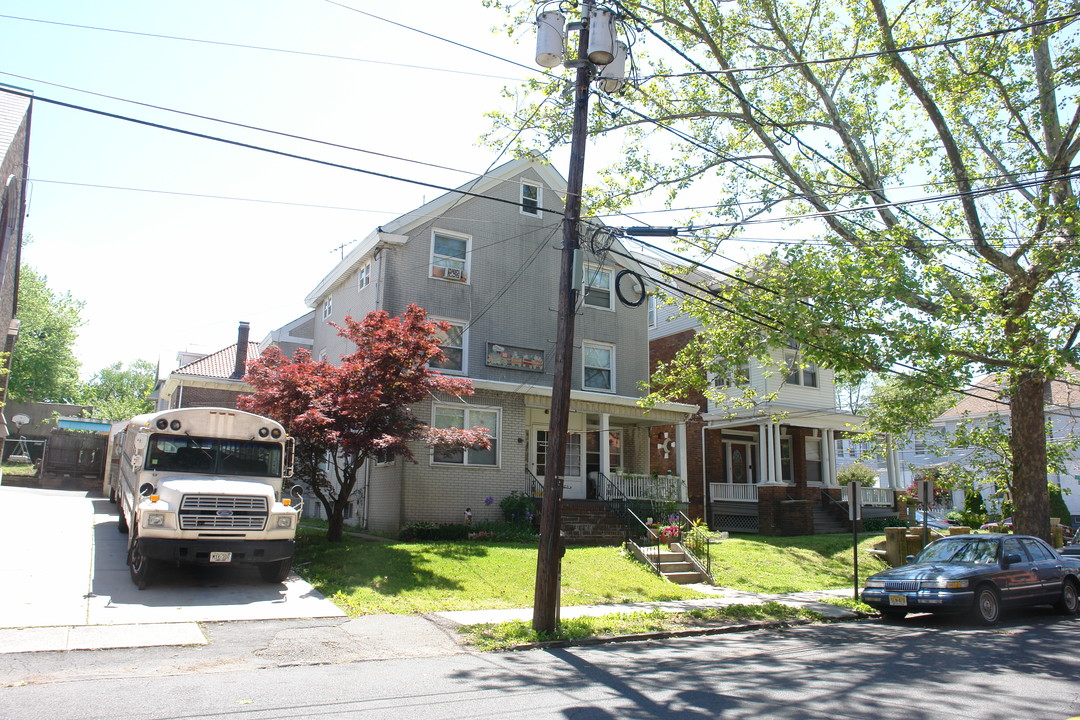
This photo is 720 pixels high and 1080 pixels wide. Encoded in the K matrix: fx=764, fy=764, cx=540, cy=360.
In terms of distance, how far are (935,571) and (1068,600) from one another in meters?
3.11

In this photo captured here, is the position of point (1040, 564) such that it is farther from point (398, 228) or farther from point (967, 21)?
point (398, 228)

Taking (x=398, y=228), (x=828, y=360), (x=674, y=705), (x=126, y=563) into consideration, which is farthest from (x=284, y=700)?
(x=398, y=228)

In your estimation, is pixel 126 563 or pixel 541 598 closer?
pixel 541 598

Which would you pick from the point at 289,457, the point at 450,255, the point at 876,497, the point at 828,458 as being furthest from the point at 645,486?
the point at 876,497

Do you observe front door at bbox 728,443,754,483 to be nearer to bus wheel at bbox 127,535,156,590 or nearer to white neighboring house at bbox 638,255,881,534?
white neighboring house at bbox 638,255,881,534

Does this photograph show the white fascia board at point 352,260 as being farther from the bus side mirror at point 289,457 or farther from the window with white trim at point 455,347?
the bus side mirror at point 289,457

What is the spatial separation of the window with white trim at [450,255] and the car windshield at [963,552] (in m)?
13.4

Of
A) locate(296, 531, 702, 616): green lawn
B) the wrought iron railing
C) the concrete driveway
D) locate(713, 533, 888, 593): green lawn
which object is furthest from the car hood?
the wrought iron railing

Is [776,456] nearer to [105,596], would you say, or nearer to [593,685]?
[593,685]

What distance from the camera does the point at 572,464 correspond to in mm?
22578

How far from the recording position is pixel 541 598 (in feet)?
33.5

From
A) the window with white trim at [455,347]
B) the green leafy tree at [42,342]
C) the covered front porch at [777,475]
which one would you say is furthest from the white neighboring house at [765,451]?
the green leafy tree at [42,342]

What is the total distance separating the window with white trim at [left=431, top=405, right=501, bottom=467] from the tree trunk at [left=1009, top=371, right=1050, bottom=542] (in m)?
12.3

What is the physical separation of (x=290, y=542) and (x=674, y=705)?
728 cm
